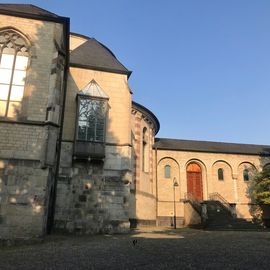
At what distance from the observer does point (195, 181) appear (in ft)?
107

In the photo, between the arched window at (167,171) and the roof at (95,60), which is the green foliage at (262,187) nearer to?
the arched window at (167,171)

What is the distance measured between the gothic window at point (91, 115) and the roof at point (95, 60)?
1.77 metres

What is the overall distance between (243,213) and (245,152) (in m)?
6.72

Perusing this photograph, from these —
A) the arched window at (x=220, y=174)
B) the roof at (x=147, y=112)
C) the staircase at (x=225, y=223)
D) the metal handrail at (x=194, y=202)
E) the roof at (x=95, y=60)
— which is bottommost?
the staircase at (x=225, y=223)

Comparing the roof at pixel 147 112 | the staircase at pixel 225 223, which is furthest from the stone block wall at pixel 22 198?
the staircase at pixel 225 223

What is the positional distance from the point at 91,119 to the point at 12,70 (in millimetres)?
5994

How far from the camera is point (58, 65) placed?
15.2 m

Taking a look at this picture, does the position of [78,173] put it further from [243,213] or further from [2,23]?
[243,213]

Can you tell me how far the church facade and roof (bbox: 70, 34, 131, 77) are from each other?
7 cm

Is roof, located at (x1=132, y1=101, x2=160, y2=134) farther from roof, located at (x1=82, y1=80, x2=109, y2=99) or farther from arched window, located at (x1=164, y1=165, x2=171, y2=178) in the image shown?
roof, located at (x1=82, y1=80, x2=109, y2=99)

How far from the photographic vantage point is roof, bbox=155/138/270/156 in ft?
108

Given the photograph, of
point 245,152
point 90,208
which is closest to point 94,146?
point 90,208

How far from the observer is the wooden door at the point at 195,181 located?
32.2m

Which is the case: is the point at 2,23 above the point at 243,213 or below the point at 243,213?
above
